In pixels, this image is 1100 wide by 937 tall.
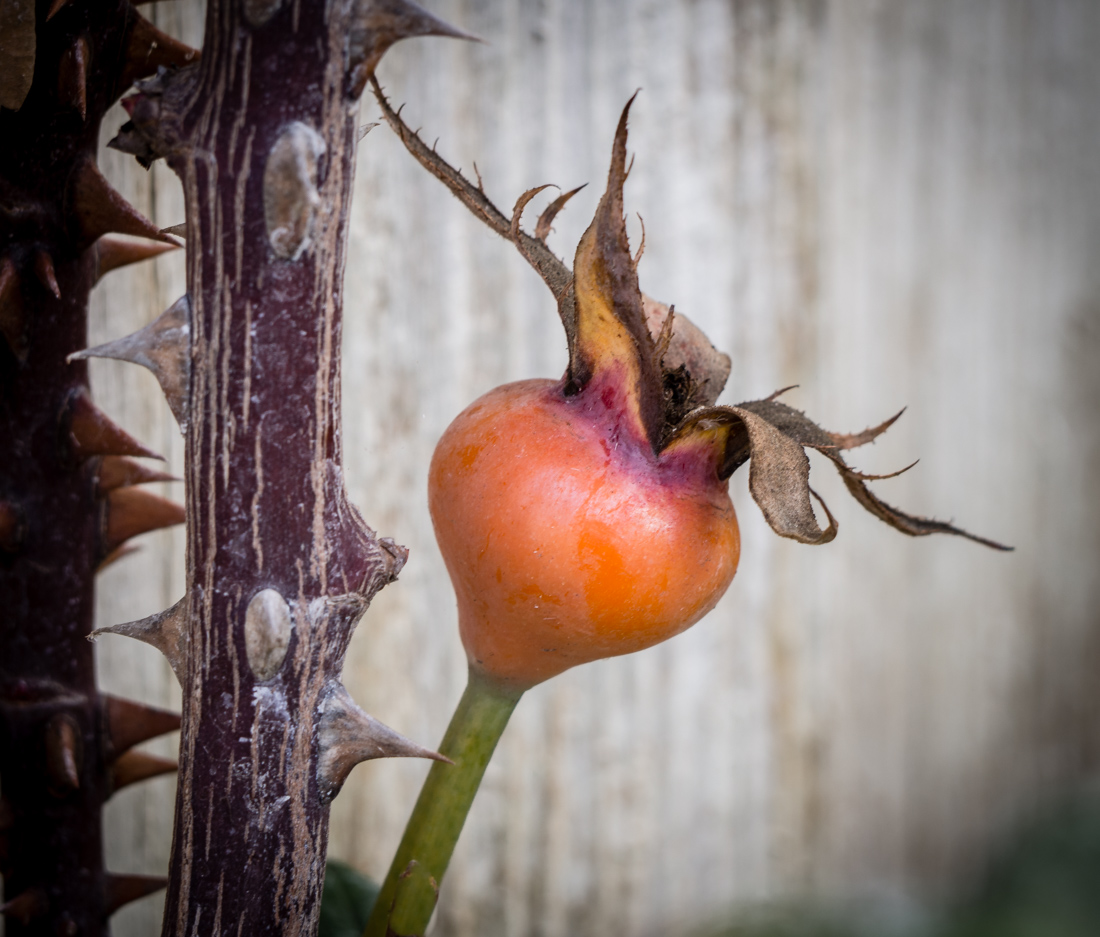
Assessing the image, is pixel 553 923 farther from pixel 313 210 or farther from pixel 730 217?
pixel 313 210

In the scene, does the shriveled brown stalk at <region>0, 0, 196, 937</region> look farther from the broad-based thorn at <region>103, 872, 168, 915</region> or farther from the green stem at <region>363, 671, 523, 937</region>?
the green stem at <region>363, 671, 523, 937</region>

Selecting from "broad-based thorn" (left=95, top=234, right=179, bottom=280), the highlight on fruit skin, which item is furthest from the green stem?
"broad-based thorn" (left=95, top=234, right=179, bottom=280)

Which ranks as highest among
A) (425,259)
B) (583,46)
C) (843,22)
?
(843,22)

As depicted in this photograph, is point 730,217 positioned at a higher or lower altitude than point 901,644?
higher

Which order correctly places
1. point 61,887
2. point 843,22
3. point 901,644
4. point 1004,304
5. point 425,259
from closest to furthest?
point 61,887 < point 425,259 < point 843,22 < point 901,644 < point 1004,304

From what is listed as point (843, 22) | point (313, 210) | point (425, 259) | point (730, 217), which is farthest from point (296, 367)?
point (843, 22)

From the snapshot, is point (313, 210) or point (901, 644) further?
point (901, 644)

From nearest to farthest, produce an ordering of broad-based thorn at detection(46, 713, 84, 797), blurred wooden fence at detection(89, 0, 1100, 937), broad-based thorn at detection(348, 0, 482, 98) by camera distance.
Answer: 1. broad-based thorn at detection(348, 0, 482, 98)
2. broad-based thorn at detection(46, 713, 84, 797)
3. blurred wooden fence at detection(89, 0, 1100, 937)

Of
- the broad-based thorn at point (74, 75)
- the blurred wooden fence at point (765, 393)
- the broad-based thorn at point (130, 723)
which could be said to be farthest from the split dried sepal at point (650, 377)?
the blurred wooden fence at point (765, 393)
